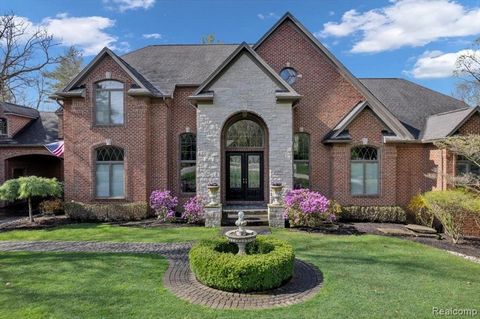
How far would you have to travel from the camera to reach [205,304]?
545cm

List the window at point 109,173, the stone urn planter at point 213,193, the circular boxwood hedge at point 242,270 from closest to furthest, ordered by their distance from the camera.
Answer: the circular boxwood hedge at point 242,270 < the stone urn planter at point 213,193 < the window at point 109,173

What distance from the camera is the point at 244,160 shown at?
14305mm

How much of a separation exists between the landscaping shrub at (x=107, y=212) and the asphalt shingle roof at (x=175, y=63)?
5.57 meters

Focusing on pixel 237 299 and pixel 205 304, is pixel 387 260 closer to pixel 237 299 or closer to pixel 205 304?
pixel 237 299

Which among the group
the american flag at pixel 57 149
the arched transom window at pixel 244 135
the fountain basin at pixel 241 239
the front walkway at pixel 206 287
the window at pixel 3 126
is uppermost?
the window at pixel 3 126

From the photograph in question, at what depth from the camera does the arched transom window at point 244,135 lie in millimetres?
14156

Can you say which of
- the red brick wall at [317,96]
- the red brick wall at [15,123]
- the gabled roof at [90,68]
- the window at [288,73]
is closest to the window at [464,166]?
the red brick wall at [317,96]

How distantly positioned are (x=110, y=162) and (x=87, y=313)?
9.59 metres

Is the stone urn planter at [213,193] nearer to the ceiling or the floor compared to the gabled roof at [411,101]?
nearer to the floor

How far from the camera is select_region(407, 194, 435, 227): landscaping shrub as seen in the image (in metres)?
12.6

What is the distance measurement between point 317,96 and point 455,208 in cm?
724

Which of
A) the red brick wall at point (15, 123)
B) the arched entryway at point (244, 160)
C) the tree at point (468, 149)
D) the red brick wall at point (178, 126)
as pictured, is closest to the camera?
the tree at point (468, 149)

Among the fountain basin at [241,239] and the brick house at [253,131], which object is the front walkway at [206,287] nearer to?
the fountain basin at [241,239]

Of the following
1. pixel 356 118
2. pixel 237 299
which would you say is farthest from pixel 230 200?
pixel 237 299
